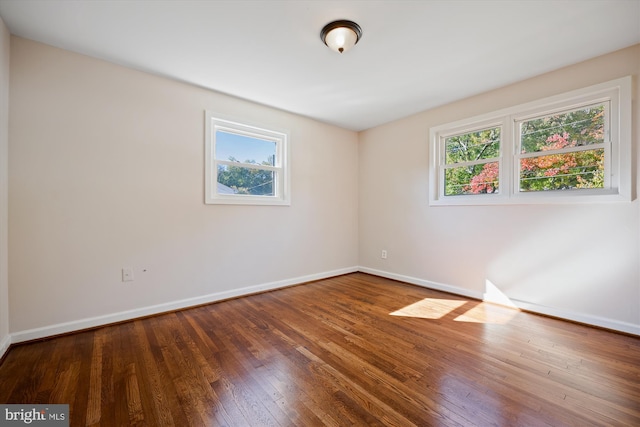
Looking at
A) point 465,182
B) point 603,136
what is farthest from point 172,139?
point 603,136

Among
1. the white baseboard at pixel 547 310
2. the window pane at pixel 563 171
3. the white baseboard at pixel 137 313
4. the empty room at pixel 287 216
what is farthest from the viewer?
the window pane at pixel 563 171

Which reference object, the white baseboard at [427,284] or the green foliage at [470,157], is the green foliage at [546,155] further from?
the white baseboard at [427,284]

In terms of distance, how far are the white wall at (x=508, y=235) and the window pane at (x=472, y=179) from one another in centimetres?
26

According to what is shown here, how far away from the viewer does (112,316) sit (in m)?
2.46

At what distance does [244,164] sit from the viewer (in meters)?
3.41

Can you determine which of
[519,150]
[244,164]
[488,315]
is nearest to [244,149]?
[244,164]

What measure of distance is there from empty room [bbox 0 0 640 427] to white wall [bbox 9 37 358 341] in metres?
0.02

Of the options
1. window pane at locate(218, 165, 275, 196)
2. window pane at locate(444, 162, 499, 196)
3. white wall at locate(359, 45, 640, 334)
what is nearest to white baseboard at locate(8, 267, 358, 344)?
window pane at locate(218, 165, 275, 196)

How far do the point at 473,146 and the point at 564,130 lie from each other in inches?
34.0

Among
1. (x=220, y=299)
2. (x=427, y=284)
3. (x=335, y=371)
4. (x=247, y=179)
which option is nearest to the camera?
(x=335, y=371)

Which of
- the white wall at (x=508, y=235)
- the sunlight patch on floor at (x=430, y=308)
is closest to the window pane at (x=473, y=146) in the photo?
the white wall at (x=508, y=235)

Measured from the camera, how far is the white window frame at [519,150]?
2.30 metres

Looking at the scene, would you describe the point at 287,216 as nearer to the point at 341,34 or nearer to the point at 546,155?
the point at 341,34

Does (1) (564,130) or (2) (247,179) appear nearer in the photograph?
(1) (564,130)
